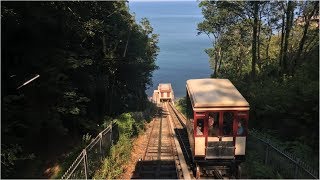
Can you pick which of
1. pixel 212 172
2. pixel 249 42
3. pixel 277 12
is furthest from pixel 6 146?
pixel 249 42

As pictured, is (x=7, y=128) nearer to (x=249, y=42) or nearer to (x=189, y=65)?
(x=249, y=42)

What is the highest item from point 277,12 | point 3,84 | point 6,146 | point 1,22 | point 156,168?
point 277,12

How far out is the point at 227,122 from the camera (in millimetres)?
14523

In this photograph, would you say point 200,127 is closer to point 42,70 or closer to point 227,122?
point 227,122

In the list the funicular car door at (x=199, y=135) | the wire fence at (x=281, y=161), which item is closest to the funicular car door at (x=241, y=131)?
the wire fence at (x=281, y=161)

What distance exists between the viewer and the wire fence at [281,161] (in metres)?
11.2

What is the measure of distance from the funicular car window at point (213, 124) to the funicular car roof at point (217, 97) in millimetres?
338

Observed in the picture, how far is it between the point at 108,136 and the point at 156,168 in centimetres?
291

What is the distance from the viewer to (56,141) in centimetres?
1891

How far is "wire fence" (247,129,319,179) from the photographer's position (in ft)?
36.6

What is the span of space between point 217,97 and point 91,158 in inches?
202

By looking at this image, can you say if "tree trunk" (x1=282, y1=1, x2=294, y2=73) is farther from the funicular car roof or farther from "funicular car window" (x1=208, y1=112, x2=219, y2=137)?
"funicular car window" (x1=208, y1=112, x2=219, y2=137)

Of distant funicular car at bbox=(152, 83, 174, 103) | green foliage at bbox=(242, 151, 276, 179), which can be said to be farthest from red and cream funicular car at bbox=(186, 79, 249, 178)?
distant funicular car at bbox=(152, 83, 174, 103)

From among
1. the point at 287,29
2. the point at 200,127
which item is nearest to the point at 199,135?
the point at 200,127
